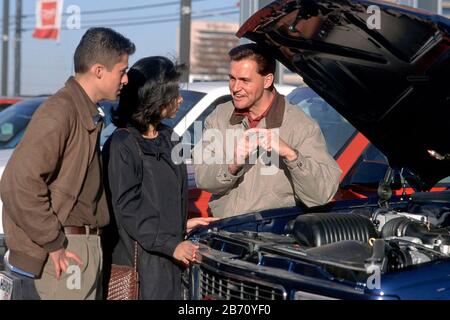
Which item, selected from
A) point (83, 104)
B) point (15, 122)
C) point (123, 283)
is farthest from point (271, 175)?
point (15, 122)

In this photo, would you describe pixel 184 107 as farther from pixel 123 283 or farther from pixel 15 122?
pixel 123 283

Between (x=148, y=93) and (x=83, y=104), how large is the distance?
0.67 m

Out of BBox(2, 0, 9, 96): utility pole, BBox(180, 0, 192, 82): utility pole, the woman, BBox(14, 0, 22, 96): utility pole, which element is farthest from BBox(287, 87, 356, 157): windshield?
BBox(2, 0, 9, 96): utility pole

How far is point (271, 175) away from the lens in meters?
4.99

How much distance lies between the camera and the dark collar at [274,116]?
196 inches

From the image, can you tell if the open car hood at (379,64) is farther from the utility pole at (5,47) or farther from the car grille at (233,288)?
the utility pole at (5,47)

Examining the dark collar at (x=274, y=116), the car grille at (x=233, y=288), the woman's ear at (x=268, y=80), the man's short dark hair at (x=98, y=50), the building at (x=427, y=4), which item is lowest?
the car grille at (x=233, y=288)

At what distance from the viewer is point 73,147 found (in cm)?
392

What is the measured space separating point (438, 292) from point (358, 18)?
161 cm

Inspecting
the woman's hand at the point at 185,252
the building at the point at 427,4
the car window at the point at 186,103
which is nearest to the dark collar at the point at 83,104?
the woman's hand at the point at 185,252

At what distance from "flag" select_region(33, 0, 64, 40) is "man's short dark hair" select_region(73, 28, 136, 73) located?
20612mm

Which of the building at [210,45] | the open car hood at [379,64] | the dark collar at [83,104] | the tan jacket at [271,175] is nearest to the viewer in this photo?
the dark collar at [83,104]

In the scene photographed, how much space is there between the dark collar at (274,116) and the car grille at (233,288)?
1.12 metres
